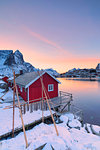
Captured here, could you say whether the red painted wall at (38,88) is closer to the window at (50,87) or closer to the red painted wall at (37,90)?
the red painted wall at (37,90)

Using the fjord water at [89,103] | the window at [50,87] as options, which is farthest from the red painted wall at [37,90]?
the fjord water at [89,103]

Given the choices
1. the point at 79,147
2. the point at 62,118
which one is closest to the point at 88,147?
the point at 79,147

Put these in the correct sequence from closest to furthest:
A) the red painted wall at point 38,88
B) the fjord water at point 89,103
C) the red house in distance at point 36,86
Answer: the red house in distance at point 36,86, the red painted wall at point 38,88, the fjord water at point 89,103

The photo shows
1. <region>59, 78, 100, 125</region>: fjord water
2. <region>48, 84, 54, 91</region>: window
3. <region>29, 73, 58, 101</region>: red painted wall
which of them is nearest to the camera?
<region>29, 73, 58, 101</region>: red painted wall

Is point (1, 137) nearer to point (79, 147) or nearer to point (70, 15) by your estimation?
point (79, 147)

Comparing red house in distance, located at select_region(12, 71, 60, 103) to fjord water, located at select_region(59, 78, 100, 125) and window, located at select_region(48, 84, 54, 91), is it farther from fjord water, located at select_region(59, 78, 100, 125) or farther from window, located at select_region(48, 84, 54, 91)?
fjord water, located at select_region(59, 78, 100, 125)

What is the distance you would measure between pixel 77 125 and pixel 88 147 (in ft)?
16.2

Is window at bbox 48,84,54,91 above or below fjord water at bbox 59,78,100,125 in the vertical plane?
above

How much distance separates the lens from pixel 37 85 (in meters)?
13.6

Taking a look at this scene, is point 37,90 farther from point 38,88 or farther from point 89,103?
point 89,103

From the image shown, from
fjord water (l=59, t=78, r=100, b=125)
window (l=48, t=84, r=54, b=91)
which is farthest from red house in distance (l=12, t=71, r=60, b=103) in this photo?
fjord water (l=59, t=78, r=100, b=125)

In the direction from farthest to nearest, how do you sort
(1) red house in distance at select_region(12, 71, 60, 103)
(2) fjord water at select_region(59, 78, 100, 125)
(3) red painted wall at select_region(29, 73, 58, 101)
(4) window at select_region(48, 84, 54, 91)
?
(2) fjord water at select_region(59, 78, 100, 125), (4) window at select_region(48, 84, 54, 91), (3) red painted wall at select_region(29, 73, 58, 101), (1) red house in distance at select_region(12, 71, 60, 103)

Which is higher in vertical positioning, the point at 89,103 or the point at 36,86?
the point at 36,86

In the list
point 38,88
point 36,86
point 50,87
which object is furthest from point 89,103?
point 36,86
